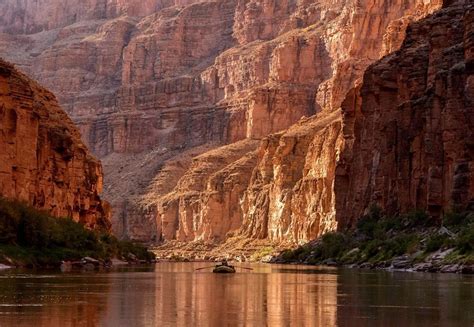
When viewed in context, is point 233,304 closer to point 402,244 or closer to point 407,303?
point 407,303

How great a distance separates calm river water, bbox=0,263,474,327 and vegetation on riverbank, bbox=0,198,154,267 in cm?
2375

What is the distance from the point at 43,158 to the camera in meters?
101

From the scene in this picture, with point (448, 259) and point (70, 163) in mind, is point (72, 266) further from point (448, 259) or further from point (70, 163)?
point (70, 163)

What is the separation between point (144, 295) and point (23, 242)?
1536 inches

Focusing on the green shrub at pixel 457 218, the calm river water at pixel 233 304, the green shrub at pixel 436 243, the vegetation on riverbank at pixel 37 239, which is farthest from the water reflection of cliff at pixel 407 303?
the vegetation on riverbank at pixel 37 239

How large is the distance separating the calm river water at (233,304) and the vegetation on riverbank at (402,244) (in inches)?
749

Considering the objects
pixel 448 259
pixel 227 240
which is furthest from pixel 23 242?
pixel 227 240

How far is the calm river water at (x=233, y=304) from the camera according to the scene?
101 feet

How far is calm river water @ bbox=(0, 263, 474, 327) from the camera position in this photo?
101 ft

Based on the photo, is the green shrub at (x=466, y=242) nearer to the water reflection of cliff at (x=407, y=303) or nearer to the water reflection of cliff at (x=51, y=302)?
the water reflection of cliff at (x=407, y=303)

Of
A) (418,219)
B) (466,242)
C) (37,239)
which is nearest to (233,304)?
(466,242)

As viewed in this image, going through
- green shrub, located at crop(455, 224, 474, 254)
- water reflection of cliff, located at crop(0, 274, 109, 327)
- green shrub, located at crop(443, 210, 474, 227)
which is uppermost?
green shrub, located at crop(443, 210, 474, 227)

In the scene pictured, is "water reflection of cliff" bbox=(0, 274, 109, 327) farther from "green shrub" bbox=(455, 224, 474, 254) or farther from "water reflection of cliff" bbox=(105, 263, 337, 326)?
"green shrub" bbox=(455, 224, 474, 254)

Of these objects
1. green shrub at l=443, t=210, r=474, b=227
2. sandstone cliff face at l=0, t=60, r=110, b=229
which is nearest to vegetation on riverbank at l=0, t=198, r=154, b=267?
sandstone cliff face at l=0, t=60, r=110, b=229
